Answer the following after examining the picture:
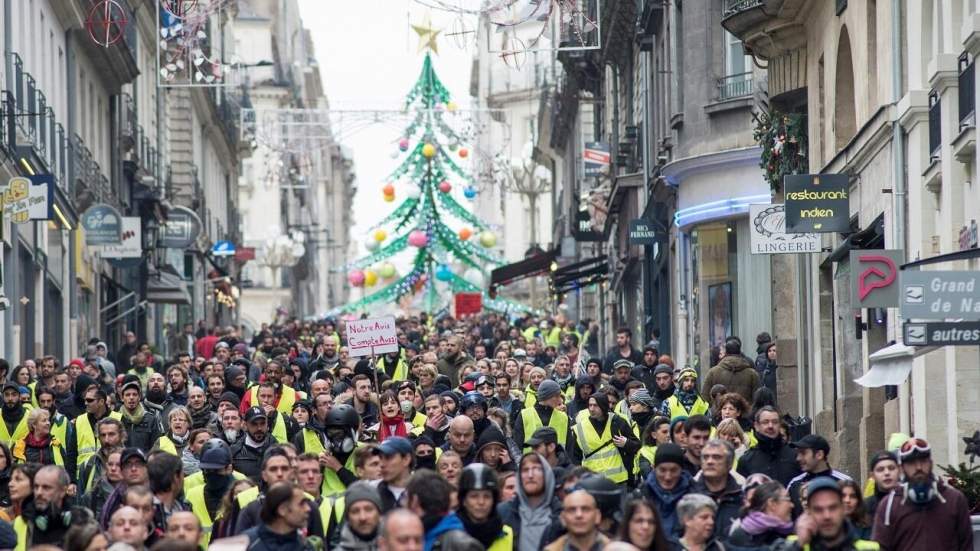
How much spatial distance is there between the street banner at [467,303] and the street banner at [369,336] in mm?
38813

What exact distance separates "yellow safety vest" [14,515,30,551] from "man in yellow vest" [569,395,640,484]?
5217 millimetres

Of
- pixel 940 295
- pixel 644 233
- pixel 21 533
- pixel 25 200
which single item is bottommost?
pixel 21 533

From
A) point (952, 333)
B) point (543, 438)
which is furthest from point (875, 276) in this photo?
point (952, 333)

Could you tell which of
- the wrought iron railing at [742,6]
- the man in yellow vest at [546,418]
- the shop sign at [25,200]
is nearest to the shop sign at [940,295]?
the man in yellow vest at [546,418]

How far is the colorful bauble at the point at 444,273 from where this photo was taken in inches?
2559

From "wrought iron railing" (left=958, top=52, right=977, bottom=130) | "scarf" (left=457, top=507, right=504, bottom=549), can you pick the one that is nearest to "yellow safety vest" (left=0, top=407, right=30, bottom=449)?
"wrought iron railing" (left=958, top=52, right=977, bottom=130)

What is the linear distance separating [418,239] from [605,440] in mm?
48781

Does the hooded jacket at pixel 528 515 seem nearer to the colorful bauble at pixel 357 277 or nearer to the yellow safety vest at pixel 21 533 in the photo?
the yellow safety vest at pixel 21 533

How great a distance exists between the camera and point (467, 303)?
62.0 meters

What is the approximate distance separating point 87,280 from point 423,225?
88.1 feet

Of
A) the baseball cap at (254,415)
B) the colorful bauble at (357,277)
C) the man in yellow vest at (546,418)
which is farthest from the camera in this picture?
the colorful bauble at (357,277)

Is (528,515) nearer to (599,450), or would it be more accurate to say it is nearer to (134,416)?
(599,450)

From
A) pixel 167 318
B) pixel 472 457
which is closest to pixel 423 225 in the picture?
pixel 167 318

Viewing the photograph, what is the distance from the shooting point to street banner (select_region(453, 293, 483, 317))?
61531mm
